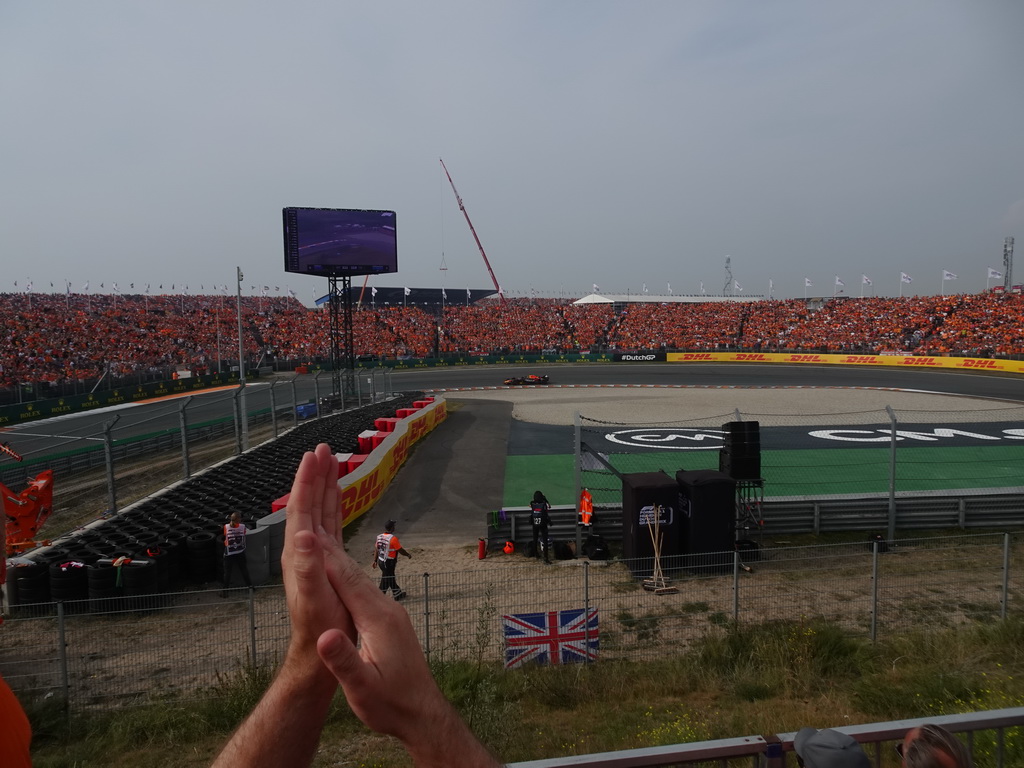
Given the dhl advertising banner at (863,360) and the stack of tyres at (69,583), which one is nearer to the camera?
the stack of tyres at (69,583)

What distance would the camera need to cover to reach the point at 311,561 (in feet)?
4.00

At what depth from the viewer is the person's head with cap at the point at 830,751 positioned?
2.24 m

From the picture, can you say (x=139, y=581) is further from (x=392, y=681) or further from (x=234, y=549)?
(x=392, y=681)

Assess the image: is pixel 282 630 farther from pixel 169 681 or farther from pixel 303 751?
pixel 303 751

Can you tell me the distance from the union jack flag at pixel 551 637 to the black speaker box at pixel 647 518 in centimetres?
297

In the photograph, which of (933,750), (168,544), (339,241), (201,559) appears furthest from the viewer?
(339,241)

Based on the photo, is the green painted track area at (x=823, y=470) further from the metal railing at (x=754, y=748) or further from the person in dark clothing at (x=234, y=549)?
the metal railing at (x=754, y=748)

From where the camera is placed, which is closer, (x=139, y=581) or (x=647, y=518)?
(x=139, y=581)

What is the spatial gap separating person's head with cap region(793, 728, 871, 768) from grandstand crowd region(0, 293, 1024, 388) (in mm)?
40490

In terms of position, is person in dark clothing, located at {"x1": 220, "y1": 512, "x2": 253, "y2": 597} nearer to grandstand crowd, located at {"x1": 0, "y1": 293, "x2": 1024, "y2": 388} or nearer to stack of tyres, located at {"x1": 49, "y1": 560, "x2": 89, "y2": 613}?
stack of tyres, located at {"x1": 49, "y1": 560, "x2": 89, "y2": 613}

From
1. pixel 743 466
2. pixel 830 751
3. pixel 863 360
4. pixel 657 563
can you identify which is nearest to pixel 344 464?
A: pixel 657 563

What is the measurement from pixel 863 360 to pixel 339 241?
146ft

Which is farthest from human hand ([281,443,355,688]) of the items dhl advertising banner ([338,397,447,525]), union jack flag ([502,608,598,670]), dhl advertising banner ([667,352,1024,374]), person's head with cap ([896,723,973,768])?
dhl advertising banner ([667,352,1024,374])

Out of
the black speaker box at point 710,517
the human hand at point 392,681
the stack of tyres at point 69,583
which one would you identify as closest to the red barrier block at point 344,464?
the stack of tyres at point 69,583
